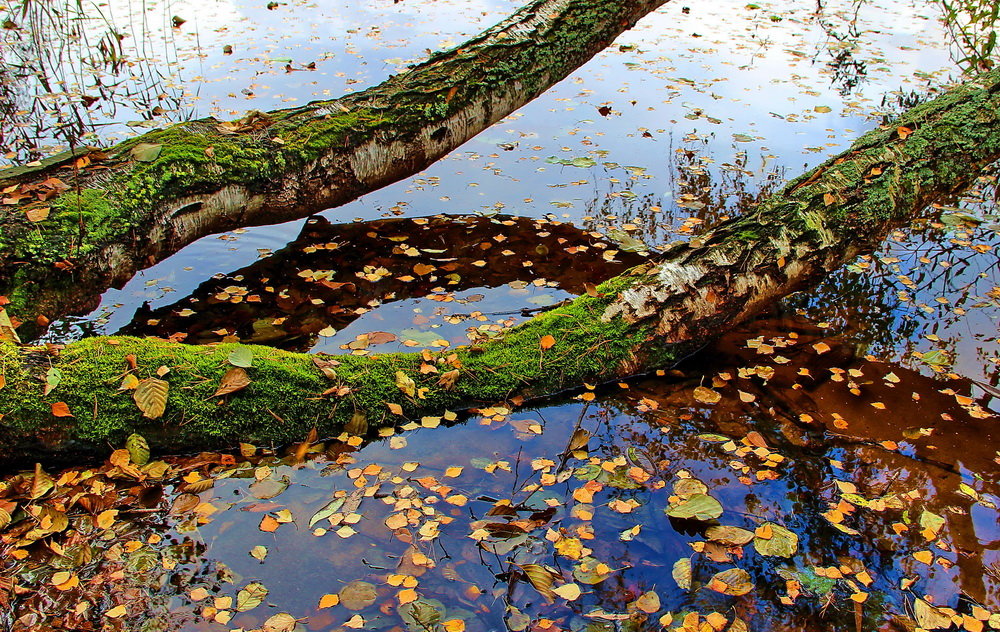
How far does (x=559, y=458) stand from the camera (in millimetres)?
3258

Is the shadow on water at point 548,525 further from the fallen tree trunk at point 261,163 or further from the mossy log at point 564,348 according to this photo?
the fallen tree trunk at point 261,163

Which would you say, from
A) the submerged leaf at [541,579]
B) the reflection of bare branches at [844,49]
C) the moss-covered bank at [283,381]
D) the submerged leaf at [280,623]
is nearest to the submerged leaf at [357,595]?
the submerged leaf at [280,623]

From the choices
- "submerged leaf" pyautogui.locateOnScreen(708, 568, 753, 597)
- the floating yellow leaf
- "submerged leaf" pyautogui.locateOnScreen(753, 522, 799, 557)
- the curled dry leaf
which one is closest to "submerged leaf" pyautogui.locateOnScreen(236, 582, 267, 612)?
the curled dry leaf

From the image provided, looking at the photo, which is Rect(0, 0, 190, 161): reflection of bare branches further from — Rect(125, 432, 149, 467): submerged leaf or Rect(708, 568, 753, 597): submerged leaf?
Rect(708, 568, 753, 597): submerged leaf

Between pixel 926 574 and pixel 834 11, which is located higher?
pixel 834 11

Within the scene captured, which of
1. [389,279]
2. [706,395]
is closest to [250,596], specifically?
[706,395]

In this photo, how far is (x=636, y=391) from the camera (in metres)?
3.70

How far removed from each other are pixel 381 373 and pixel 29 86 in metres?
6.33

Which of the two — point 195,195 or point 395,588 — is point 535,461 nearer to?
point 395,588

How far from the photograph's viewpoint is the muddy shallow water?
260 cm

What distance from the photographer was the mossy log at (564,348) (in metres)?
2.97

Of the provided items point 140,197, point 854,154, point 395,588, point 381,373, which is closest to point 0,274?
point 140,197

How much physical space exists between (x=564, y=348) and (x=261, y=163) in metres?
2.30

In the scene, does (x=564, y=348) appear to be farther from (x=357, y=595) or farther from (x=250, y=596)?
(x=250, y=596)
